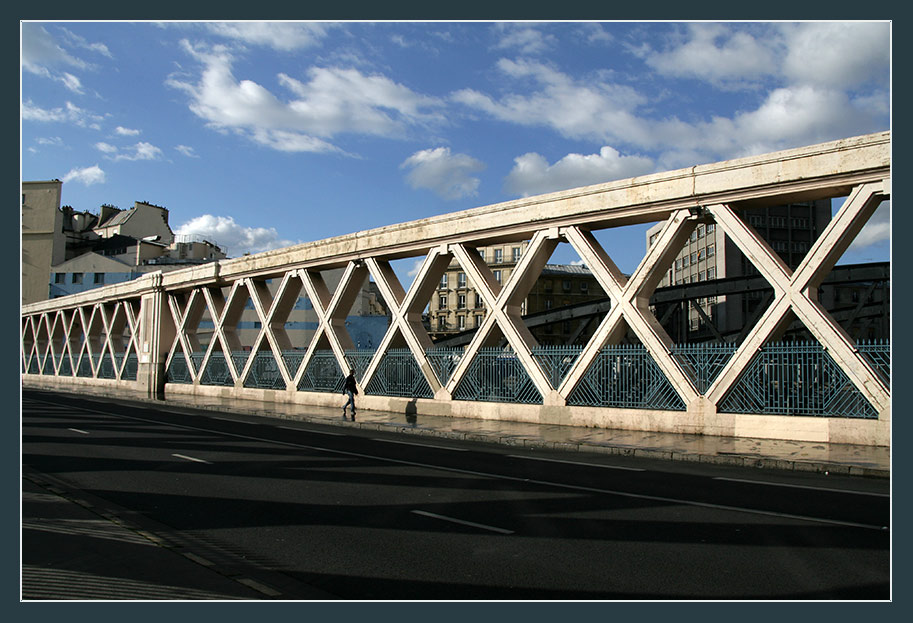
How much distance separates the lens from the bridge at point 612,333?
15469 millimetres

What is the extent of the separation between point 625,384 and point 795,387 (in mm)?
4210

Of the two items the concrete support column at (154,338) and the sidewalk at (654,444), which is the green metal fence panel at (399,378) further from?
the concrete support column at (154,338)

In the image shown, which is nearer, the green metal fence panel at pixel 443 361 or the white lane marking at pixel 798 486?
→ the white lane marking at pixel 798 486

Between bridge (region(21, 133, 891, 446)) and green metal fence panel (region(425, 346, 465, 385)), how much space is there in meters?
0.05

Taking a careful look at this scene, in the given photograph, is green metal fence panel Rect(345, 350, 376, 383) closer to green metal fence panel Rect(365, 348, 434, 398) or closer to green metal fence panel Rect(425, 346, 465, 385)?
green metal fence panel Rect(365, 348, 434, 398)

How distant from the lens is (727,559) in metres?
6.40

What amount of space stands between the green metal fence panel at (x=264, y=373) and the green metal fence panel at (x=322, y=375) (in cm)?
230

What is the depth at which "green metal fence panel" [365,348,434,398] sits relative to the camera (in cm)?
2494

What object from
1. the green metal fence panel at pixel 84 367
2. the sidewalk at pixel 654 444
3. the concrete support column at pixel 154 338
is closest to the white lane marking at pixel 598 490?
the sidewalk at pixel 654 444

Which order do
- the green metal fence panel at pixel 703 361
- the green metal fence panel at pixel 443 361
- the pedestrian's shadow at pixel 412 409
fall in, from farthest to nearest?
the green metal fence panel at pixel 443 361
the pedestrian's shadow at pixel 412 409
the green metal fence panel at pixel 703 361

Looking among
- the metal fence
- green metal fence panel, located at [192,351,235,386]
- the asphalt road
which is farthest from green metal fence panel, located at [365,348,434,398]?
green metal fence panel, located at [192,351,235,386]

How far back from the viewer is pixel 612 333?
19.4m

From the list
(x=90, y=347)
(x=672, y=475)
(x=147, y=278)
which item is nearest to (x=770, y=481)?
(x=672, y=475)

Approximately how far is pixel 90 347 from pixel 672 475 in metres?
47.1
